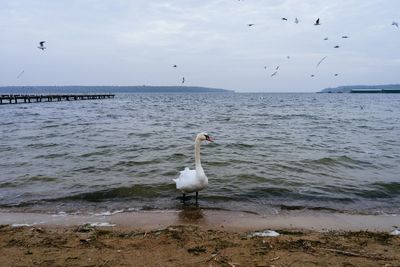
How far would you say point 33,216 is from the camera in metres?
7.67

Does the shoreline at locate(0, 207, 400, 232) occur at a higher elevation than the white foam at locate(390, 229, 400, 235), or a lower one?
lower

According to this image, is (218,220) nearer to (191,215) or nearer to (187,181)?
(191,215)

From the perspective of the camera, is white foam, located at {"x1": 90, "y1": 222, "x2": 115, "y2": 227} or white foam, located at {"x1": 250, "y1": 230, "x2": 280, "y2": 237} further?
white foam, located at {"x1": 90, "y1": 222, "x2": 115, "y2": 227}

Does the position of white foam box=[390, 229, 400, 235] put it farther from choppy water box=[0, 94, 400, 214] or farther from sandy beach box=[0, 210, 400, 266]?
choppy water box=[0, 94, 400, 214]

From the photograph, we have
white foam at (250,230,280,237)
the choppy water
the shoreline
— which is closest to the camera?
white foam at (250,230,280,237)

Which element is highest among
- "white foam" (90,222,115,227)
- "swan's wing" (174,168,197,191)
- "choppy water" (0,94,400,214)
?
"swan's wing" (174,168,197,191)

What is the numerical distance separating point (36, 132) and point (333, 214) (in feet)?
64.7

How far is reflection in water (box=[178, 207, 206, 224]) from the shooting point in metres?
7.47

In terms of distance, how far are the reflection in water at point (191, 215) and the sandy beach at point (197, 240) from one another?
20 mm

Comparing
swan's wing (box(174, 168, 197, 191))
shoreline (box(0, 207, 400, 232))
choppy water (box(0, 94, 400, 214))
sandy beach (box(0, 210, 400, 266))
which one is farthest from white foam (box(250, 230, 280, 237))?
swan's wing (box(174, 168, 197, 191))

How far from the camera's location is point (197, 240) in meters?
5.74

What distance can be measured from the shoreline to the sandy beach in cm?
2

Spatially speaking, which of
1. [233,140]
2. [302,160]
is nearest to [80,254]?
[302,160]

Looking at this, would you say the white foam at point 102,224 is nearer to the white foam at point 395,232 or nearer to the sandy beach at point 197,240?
the sandy beach at point 197,240
